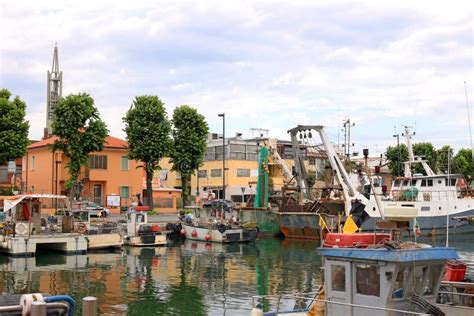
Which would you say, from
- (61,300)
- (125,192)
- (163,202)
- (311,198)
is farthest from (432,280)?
(163,202)

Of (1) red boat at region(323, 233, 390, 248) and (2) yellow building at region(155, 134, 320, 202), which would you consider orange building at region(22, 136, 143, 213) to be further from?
(1) red boat at region(323, 233, 390, 248)

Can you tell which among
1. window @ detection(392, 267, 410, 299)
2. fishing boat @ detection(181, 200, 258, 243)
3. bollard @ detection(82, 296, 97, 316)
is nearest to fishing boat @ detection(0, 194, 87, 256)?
fishing boat @ detection(181, 200, 258, 243)

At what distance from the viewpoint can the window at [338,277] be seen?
475 inches

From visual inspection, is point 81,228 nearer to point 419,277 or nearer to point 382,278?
point 382,278

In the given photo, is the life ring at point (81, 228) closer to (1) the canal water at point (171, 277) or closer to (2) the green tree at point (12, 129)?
(1) the canal water at point (171, 277)

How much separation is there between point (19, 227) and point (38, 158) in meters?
30.7

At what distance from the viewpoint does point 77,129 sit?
5378 centimetres

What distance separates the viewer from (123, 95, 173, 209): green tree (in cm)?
5669

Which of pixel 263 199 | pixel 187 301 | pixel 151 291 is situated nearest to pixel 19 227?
pixel 151 291

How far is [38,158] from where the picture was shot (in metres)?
65.4

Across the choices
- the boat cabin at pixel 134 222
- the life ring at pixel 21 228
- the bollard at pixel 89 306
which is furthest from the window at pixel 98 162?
the bollard at pixel 89 306

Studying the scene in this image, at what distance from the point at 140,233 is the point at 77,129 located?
15.3 metres

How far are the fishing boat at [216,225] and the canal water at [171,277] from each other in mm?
2827

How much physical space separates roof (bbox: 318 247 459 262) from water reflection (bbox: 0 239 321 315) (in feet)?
31.9
